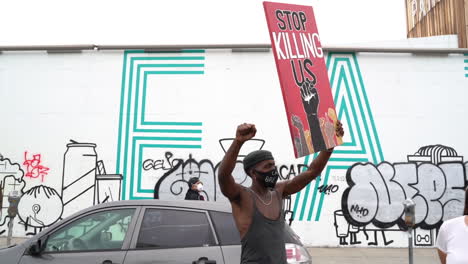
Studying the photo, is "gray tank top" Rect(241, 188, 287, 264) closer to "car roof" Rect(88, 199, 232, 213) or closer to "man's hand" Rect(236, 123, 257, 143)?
"man's hand" Rect(236, 123, 257, 143)

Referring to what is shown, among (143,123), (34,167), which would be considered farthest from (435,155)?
(34,167)

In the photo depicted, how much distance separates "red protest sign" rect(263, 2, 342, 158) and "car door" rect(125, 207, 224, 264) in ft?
5.82

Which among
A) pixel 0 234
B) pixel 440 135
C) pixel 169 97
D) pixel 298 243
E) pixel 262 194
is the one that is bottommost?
pixel 0 234

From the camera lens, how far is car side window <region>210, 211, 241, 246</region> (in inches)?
176

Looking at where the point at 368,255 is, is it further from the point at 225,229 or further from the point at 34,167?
the point at 34,167

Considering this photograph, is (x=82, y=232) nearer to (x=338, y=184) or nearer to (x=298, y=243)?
(x=298, y=243)

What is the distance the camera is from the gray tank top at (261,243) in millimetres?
2727

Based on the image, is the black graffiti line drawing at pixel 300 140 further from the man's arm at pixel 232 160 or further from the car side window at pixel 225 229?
the car side window at pixel 225 229

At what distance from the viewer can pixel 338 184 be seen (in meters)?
11.0

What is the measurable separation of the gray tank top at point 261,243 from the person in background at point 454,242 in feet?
4.72

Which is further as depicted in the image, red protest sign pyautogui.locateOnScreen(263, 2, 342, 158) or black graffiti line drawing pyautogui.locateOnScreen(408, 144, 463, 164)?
black graffiti line drawing pyautogui.locateOnScreen(408, 144, 463, 164)

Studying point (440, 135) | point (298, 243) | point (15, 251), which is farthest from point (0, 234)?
point (440, 135)

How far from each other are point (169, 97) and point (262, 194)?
29.6 feet

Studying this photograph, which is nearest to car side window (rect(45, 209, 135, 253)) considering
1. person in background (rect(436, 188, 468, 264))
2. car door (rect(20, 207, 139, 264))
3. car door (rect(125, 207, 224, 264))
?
car door (rect(20, 207, 139, 264))
